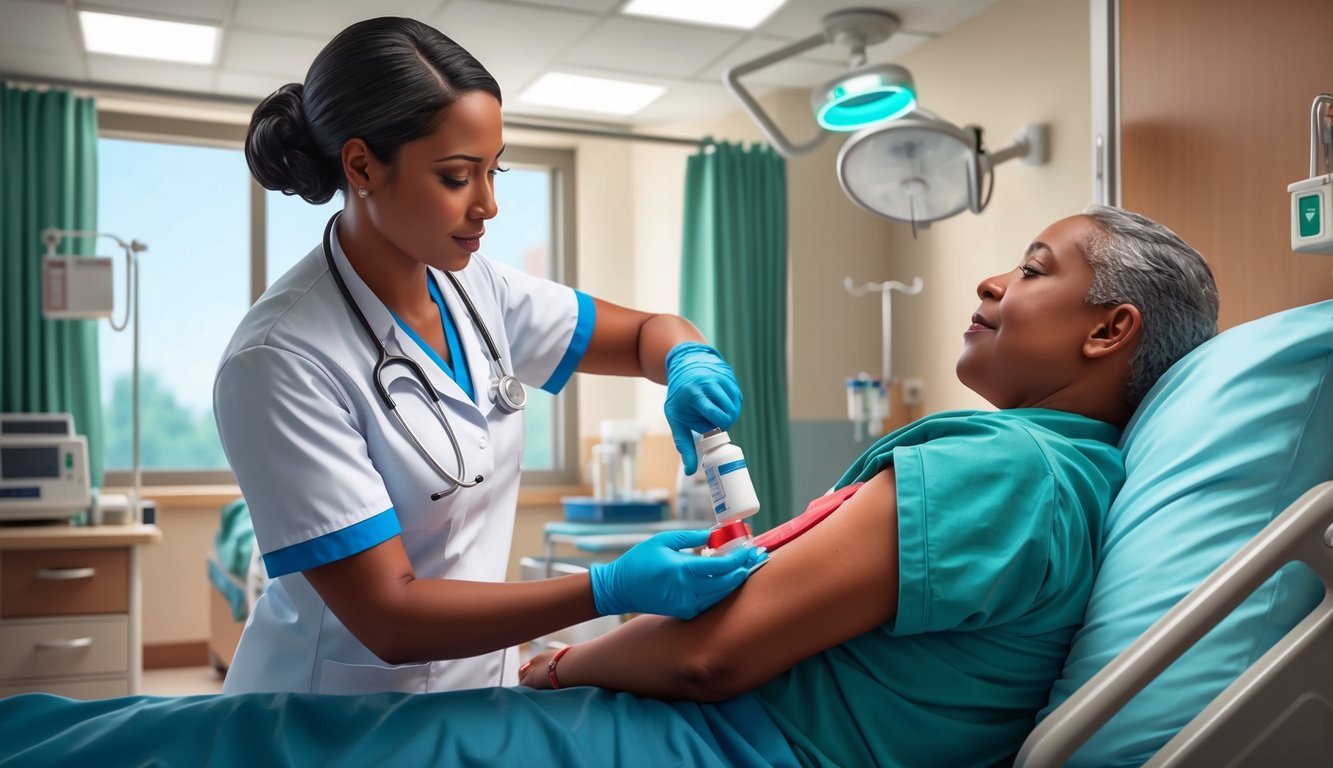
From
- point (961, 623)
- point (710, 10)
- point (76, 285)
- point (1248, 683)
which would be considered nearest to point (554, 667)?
point (961, 623)

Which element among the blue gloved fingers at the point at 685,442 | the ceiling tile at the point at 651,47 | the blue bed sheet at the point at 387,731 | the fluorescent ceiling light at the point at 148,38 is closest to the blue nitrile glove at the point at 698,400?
the blue gloved fingers at the point at 685,442

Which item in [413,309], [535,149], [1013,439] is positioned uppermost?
[535,149]

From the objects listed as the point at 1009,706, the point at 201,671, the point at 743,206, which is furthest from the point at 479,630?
the point at 201,671

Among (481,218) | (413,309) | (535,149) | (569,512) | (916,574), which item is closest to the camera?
(916,574)

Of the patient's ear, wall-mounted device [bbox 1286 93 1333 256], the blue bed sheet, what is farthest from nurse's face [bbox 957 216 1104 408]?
the blue bed sheet

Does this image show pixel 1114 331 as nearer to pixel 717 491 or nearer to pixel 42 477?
pixel 717 491

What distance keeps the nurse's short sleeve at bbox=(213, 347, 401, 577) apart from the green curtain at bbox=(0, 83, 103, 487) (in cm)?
341

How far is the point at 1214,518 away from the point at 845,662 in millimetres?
378

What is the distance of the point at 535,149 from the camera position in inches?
219

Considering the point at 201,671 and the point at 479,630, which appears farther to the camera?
the point at 201,671

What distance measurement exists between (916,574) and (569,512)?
335cm

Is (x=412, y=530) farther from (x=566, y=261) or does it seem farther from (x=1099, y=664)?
(x=566, y=261)

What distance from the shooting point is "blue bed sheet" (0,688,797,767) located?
3.18 ft

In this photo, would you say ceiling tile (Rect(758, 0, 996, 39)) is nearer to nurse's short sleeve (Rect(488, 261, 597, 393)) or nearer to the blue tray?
the blue tray
